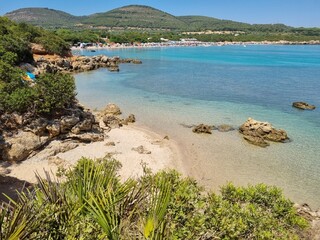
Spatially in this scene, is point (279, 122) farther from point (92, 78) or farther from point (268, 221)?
point (92, 78)

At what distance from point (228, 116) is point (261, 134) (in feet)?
19.3

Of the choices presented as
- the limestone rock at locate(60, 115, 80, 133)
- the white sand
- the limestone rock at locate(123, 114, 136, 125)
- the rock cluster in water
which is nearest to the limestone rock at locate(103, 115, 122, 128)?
the limestone rock at locate(123, 114, 136, 125)

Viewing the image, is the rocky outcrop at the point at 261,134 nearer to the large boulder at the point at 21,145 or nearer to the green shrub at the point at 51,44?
the large boulder at the point at 21,145

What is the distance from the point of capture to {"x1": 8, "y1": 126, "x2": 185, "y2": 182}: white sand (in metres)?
15.1

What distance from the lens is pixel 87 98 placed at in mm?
33688

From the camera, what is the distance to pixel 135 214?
5.99 metres

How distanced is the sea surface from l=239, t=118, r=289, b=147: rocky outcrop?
2.02 feet

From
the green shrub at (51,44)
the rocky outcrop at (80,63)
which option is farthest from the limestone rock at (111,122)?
the green shrub at (51,44)

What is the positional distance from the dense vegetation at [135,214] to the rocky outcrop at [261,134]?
1371cm

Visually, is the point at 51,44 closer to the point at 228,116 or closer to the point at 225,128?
the point at 228,116

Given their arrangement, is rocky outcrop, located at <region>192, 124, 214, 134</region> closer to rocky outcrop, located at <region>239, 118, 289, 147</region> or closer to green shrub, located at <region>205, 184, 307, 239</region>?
rocky outcrop, located at <region>239, 118, 289, 147</region>

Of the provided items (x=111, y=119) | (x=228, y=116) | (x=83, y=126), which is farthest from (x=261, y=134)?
(x=83, y=126)

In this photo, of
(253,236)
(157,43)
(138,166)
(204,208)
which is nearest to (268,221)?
(253,236)

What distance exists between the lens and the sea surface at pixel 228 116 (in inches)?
634
